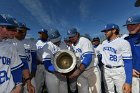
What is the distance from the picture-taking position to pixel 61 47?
23.4ft

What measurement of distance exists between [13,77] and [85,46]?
12.6ft

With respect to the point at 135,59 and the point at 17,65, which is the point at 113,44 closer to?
the point at 135,59

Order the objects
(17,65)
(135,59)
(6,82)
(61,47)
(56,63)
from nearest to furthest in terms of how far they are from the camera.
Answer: (6,82), (17,65), (135,59), (56,63), (61,47)

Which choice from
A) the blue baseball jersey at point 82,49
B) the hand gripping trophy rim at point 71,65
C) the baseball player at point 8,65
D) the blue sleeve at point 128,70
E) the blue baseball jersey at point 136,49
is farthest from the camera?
the blue baseball jersey at point 82,49

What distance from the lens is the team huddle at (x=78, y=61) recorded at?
5413mm

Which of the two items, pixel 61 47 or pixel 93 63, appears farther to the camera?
pixel 93 63

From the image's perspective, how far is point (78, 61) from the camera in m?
6.83

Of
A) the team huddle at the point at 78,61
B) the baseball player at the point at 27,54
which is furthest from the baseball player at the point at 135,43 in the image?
the baseball player at the point at 27,54

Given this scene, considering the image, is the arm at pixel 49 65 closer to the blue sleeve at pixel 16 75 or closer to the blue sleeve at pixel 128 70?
the blue sleeve at pixel 128 70

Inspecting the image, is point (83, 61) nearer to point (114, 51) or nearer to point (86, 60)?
point (86, 60)

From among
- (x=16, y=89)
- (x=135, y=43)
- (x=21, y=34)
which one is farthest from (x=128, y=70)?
(x=21, y=34)

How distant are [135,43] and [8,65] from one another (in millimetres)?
3128

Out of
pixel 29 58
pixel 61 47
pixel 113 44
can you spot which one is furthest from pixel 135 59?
pixel 29 58

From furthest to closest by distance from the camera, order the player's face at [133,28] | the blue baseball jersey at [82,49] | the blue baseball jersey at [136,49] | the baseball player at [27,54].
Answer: the blue baseball jersey at [82,49]
the baseball player at [27,54]
the player's face at [133,28]
the blue baseball jersey at [136,49]
